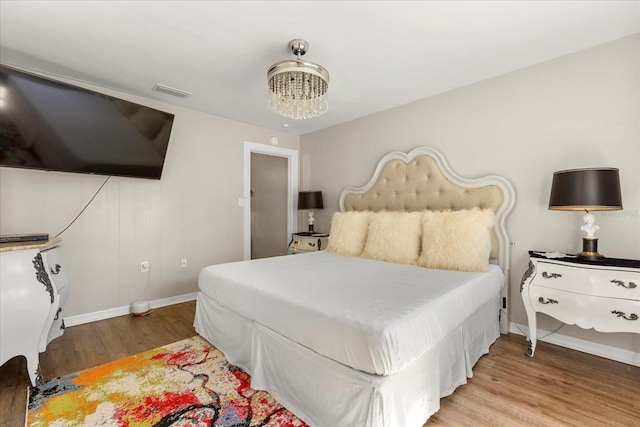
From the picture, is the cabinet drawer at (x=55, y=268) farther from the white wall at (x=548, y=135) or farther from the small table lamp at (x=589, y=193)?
the small table lamp at (x=589, y=193)

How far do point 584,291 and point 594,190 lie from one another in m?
0.68

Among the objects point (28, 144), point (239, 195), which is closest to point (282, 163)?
point (239, 195)

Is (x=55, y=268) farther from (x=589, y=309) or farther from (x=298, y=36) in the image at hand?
(x=589, y=309)

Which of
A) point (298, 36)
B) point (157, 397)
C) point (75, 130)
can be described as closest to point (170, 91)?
point (75, 130)

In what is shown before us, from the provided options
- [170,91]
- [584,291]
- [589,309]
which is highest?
[170,91]

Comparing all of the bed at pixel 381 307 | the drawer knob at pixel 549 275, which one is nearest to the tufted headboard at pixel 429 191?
the bed at pixel 381 307

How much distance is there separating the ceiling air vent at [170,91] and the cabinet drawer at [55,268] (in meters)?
1.73

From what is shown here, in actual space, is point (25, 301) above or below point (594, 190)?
below

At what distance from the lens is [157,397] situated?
1.68 metres

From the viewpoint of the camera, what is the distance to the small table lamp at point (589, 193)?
1887mm

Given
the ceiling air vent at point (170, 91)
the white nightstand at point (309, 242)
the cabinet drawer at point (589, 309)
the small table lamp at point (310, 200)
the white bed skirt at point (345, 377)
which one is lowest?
the white bed skirt at point (345, 377)

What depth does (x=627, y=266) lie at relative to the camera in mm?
1784

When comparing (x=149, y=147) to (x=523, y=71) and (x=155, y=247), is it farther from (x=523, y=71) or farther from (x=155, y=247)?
(x=523, y=71)

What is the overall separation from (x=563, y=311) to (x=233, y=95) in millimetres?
3476
